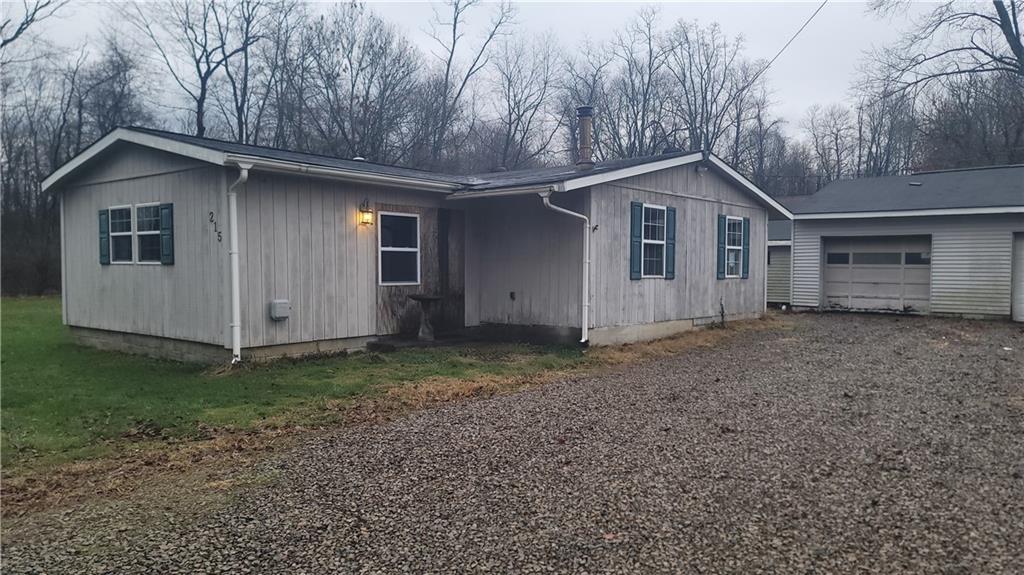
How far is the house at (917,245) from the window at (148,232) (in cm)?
1438

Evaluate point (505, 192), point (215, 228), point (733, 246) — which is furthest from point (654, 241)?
point (215, 228)

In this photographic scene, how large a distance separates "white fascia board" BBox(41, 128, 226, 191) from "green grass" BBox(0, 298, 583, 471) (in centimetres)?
266

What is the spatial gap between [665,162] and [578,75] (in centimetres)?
2198

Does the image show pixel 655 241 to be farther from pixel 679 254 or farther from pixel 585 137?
pixel 585 137

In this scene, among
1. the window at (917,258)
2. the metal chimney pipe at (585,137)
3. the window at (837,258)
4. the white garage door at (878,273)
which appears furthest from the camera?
the window at (837,258)

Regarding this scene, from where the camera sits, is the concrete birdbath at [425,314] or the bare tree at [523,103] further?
the bare tree at [523,103]

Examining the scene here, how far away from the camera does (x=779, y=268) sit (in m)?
18.9

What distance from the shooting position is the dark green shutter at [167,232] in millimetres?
9094

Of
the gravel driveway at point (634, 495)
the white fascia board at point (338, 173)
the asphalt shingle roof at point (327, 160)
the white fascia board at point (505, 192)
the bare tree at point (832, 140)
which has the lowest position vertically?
the gravel driveway at point (634, 495)

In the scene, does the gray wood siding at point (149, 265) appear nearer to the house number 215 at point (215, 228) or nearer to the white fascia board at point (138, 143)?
the house number 215 at point (215, 228)

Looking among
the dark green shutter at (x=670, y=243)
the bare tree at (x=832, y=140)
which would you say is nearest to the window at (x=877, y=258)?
the dark green shutter at (x=670, y=243)

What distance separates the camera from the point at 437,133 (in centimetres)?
2702

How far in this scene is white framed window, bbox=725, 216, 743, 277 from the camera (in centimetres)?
1348

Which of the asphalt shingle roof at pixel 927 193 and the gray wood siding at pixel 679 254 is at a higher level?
the asphalt shingle roof at pixel 927 193
